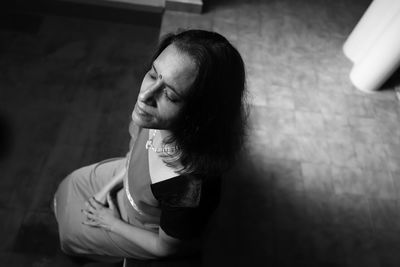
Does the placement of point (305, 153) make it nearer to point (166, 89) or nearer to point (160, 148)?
point (160, 148)

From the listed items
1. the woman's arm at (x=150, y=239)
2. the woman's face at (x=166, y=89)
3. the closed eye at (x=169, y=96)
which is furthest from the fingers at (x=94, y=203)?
the closed eye at (x=169, y=96)

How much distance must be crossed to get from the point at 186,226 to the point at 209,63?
1.46ft

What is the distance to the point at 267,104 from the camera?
7.06 ft

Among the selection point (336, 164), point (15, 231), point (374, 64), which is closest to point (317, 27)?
point (374, 64)

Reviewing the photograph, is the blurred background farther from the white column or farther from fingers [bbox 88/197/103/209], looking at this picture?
fingers [bbox 88/197/103/209]

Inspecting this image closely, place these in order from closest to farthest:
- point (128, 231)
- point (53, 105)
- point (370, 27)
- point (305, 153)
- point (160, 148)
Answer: point (160, 148) → point (128, 231) → point (305, 153) → point (53, 105) → point (370, 27)

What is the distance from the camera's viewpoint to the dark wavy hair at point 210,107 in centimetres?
81

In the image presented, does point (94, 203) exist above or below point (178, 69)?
below

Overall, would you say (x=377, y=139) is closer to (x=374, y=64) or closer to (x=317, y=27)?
(x=374, y=64)

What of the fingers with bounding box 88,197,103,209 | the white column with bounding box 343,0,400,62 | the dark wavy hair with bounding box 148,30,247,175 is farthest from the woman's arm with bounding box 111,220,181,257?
the white column with bounding box 343,0,400,62

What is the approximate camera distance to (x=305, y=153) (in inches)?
77.8

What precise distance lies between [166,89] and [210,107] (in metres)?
0.12

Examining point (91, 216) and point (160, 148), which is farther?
point (91, 216)

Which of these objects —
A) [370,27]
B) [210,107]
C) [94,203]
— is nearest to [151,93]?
[210,107]
